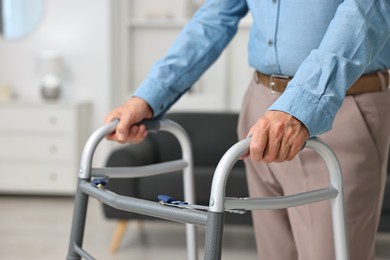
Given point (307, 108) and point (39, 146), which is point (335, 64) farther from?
point (39, 146)

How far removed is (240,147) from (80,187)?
484mm

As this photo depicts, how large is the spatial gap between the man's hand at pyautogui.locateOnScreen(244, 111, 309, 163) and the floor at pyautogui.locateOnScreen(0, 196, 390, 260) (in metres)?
2.82

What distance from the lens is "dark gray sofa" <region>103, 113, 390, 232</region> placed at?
4.07 meters

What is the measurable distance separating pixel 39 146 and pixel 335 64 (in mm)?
4649

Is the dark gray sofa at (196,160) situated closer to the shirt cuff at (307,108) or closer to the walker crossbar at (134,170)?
the walker crossbar at (134,170)

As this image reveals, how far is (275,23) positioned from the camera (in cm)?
164

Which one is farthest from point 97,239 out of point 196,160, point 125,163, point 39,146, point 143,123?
point 143,123

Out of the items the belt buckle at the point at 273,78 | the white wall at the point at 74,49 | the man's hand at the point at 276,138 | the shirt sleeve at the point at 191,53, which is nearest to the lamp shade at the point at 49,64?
the white wall at the point at 74,49

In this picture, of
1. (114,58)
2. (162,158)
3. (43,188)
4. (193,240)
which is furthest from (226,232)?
(193,240)

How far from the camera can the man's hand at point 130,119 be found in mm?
1657

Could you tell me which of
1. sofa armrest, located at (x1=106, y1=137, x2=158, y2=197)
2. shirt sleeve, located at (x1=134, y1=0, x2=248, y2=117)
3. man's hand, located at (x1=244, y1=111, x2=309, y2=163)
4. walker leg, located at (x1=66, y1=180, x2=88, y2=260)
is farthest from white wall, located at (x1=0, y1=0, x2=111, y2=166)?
man's hand, located at (x1=244, y1=111, x2=309, y2=163)

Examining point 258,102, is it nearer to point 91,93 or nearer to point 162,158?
point 162,158

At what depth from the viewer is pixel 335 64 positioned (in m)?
1.35

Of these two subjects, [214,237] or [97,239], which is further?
[97,239]
